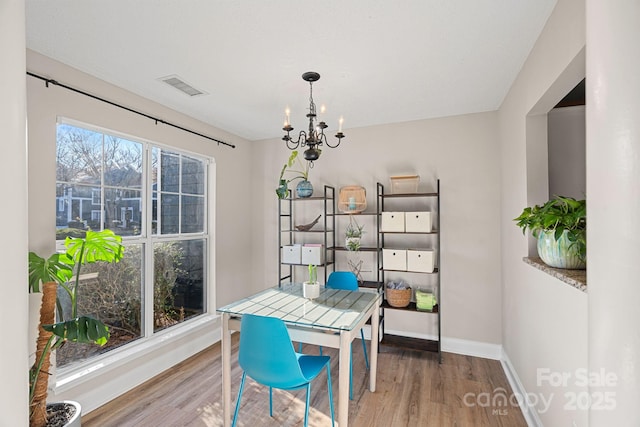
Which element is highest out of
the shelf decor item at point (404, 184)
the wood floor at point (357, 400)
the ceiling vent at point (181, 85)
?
the ceiling vent at point (181, 85)

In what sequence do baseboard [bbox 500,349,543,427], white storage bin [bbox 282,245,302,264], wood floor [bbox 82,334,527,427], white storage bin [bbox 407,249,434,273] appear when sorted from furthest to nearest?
1. white storage bin [bbox 282,245,302,264]
2. white storage bin [bbox 407,249,434,273]
3. wood floor [bbox 82,334,527,427]
4. baseboard [bbox 500,349,543,427]

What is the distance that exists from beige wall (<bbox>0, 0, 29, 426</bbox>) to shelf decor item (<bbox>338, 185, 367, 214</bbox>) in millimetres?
2898

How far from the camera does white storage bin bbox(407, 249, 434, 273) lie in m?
3.01

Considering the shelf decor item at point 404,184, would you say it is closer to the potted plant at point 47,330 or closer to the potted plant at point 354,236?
the potted plant at point 354,236

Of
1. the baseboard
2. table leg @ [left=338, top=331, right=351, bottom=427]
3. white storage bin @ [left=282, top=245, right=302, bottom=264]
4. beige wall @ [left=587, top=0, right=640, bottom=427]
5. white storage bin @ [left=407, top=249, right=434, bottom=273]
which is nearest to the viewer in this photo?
beige wall @ [left=587, top=0, right=640, bottom=427]

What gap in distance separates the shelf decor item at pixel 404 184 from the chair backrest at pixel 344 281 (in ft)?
3.20

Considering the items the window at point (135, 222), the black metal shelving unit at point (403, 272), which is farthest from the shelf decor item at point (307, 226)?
the window at point (135, 222)

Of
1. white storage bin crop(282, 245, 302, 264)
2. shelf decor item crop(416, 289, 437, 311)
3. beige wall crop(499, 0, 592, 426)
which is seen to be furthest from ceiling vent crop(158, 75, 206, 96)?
shelf decor item crop(416, 289, 437, 311)

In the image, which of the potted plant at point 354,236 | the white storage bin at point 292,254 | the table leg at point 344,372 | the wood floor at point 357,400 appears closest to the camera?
the table leg at point 344,372

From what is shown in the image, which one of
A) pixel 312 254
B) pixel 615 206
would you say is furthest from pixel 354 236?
pixel 615 206

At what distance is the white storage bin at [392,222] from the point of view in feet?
10.3

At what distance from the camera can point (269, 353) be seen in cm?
170

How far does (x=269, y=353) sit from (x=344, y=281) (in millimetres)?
A: 1465

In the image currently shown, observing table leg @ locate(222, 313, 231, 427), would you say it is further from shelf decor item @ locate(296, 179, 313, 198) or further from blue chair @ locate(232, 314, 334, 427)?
shelf decor item @ locate(296, 179, 313, 198)
